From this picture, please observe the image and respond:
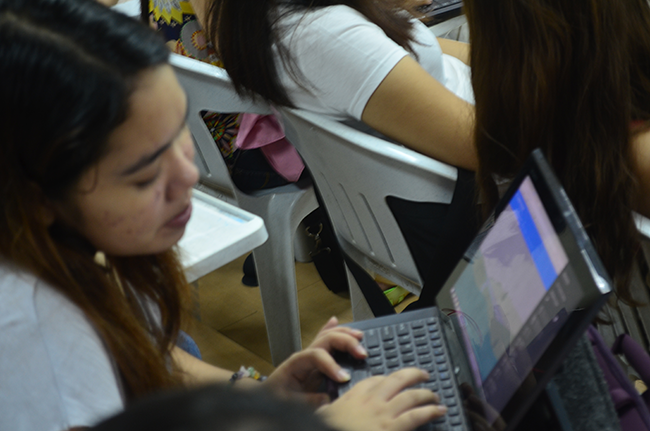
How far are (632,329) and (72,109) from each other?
865 millimetres

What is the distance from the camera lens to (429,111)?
1.09m

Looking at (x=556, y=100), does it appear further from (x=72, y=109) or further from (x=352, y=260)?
(x=72, y=109)

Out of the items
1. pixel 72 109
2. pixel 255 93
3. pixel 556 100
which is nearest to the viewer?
pixel 72 109

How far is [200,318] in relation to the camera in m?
1.92

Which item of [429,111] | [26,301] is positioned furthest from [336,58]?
[26,301]

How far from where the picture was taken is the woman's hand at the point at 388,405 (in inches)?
24.3

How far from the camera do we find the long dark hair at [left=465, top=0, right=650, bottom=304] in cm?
87

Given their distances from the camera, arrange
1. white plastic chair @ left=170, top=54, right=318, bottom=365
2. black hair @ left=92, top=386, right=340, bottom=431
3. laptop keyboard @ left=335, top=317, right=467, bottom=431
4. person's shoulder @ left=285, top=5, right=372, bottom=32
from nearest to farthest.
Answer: black hair @ left=92, top=386, right=340, bottom=431 < laptop keyboard @ left=335, top=317, right=467, bottom=431 < person's shoulder @ left=285, top=5, right=372, bottom=32 < white plastic chair @ left=170, top=54, right=318, bottom=365

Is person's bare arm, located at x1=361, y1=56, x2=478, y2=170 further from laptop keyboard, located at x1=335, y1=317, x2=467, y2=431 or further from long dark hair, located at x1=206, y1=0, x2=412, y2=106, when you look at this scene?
laptop keyboard, located at x1=335, y1=317, x2=467, y2=431

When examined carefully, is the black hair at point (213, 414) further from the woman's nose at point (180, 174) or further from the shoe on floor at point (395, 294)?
the shoe on floor at point (395, 294)

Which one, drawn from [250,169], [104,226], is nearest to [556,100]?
[104,226]

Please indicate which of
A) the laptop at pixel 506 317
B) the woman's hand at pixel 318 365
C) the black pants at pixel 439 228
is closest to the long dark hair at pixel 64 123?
the woman's hand at pixel 318 365

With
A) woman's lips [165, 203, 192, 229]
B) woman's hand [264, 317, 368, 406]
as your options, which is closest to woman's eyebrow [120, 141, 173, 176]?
woman's lips [165, 203, 192, 229]

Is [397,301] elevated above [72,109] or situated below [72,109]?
below
